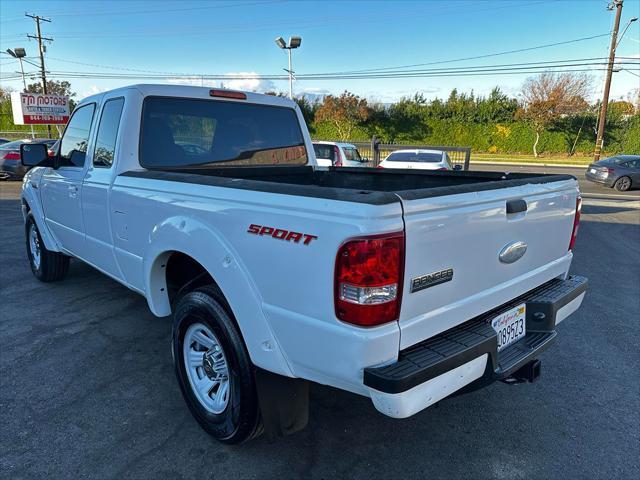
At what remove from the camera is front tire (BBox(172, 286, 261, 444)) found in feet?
7.61

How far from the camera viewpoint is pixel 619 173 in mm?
16734

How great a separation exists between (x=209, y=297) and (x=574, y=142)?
4259cm

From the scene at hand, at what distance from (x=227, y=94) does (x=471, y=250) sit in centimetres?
266

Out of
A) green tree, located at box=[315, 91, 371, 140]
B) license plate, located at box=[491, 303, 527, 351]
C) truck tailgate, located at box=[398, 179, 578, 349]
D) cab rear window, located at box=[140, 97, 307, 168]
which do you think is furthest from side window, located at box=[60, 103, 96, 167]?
green tree, located at box=[315, 91, 371, 140]

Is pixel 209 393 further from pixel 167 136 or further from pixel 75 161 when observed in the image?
pixel 75 161

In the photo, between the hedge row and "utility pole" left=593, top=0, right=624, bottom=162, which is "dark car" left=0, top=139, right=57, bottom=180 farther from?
the hedge row

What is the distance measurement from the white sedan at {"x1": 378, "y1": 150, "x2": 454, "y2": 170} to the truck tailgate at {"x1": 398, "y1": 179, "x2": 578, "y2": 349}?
35.3 ft

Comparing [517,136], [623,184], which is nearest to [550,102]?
[517,136]

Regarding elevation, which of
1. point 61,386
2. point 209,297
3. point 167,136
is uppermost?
point 167,136

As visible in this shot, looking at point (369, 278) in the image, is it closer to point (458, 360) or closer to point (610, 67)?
point (458, 360)

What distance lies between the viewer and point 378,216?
1.72 meters

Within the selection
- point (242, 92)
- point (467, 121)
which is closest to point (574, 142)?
point (467, 121)

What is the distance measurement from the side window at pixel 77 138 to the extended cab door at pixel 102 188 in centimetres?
28

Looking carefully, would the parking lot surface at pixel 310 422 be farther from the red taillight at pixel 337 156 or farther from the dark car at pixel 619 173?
the dark car at pixel 619 173
